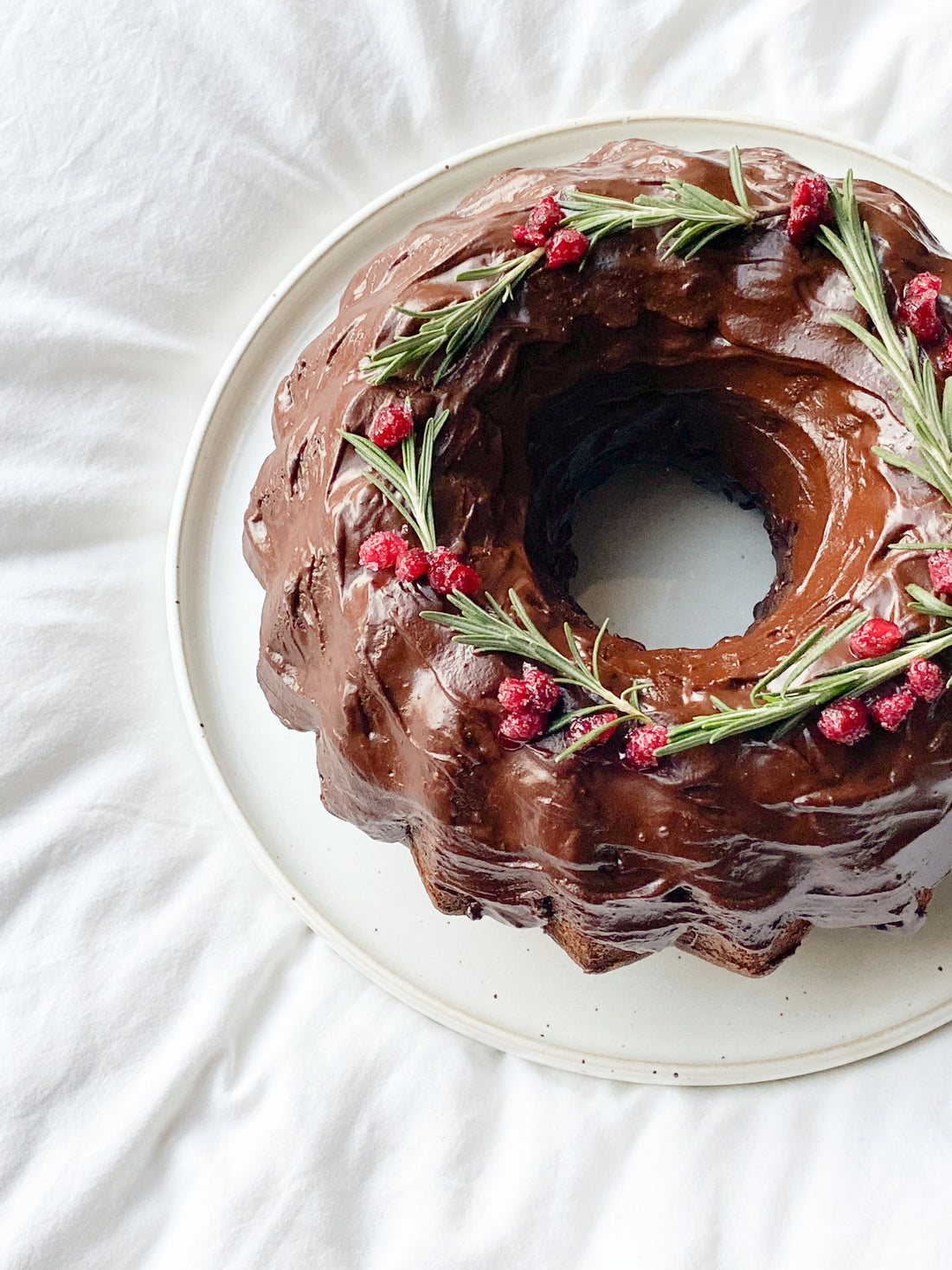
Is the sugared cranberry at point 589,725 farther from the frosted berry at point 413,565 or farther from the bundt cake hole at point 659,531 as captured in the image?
the bundt cake hole at point 659,531

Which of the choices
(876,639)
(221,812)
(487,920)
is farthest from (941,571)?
(221,812)

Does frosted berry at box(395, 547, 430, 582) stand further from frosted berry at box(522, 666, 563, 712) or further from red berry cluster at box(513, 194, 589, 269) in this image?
red berry cluster at box(513, 194, 589, 269)

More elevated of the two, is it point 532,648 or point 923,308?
point 923,308

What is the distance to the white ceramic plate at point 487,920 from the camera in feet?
6.13

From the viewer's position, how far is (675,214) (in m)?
1.51

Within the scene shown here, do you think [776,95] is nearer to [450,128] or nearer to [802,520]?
[450,128]

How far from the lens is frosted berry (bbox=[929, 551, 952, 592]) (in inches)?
54.9

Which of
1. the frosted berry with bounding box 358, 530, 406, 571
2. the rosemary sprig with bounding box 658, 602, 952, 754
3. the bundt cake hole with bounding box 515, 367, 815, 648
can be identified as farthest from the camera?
the bundt cake hole with bounding box 515, 367, 815, 648

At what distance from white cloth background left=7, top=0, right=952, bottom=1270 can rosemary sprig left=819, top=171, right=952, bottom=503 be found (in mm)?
737

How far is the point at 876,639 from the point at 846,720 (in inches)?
3.9

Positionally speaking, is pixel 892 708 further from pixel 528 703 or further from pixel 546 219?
pixel 546 219

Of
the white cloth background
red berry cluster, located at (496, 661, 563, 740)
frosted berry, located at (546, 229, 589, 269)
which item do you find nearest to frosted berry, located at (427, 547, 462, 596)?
red berry cluster, located at (496, 661, 563, 740)

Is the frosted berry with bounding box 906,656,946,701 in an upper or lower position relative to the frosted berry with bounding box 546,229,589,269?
lower

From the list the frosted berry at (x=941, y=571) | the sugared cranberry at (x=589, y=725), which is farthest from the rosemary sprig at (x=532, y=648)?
the frosted berry at (x=941, y=571)
